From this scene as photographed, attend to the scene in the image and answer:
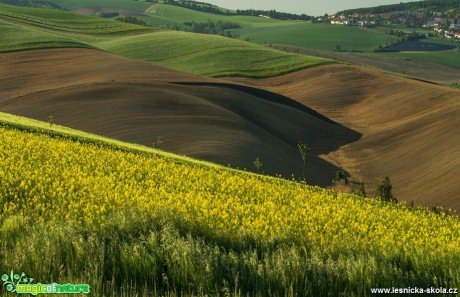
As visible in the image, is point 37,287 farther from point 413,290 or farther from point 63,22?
point 63,22

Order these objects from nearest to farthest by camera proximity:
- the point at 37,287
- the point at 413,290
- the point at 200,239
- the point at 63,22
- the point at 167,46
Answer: the point at 37,287
the point at 413,290
the point at 200,239
the point at 167,46
the point at 63,22

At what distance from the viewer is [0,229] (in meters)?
14.0

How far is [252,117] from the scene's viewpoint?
243 feet

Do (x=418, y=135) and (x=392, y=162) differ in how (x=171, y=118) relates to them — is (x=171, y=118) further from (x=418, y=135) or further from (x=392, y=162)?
(x=418, y=135)

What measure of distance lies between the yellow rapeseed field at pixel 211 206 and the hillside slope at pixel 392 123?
86.8ft

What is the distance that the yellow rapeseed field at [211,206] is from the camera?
15898 mm

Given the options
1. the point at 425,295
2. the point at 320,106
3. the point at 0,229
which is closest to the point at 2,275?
the point at 0,229

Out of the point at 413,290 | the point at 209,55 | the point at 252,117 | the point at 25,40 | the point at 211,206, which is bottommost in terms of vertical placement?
the point at 252,117

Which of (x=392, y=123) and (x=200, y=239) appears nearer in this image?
(x=200, y=239)

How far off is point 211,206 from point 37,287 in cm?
795

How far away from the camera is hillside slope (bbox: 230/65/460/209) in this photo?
5578cm

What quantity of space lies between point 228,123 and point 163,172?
4133 cm

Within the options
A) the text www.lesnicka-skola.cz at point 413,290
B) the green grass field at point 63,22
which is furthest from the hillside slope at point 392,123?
the green grass field at point 63,22

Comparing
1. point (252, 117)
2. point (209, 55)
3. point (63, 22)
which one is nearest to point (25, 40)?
point (209, 55)
